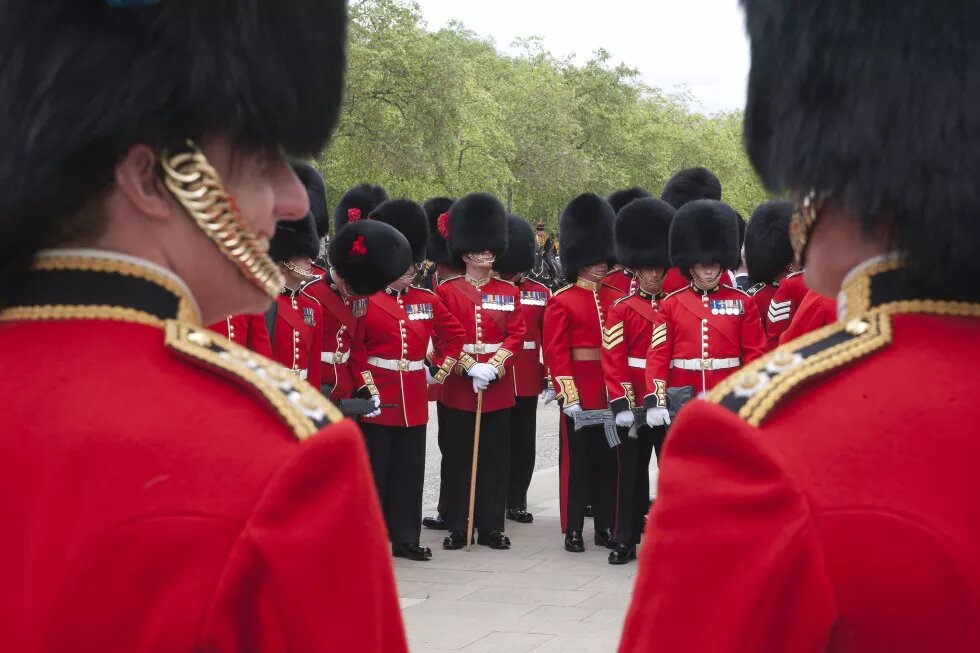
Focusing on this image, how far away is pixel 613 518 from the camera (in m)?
7.82

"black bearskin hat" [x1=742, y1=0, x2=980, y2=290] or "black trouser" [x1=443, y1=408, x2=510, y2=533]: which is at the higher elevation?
"black bearskin hat" [x1=742, y1=0, x2=980, y2=290]

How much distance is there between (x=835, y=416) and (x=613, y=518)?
6328mm

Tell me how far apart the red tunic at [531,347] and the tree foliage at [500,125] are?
1907 mm

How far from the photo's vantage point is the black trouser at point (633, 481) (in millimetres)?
7496

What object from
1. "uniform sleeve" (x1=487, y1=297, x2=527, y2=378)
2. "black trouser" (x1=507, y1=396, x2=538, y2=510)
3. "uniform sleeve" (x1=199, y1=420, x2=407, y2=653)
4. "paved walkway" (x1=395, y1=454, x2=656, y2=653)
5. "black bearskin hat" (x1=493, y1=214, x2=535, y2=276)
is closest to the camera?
"uniform sleeve" (x1=199, y1=420, x2=407, y2=653)

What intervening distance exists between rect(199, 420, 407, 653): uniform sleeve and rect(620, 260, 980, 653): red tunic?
0.37 metres

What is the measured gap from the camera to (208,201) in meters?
1.64

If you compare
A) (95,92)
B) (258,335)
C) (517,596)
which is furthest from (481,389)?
(95,92)

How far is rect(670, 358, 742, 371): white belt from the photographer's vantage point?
710 centimetres

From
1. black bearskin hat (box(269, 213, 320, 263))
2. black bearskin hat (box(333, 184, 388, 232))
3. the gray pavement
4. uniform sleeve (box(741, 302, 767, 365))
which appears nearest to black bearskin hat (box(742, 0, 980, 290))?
the gray pavement

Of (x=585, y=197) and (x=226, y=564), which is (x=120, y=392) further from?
(x=585, y=197)

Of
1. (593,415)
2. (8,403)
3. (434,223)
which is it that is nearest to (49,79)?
(8,403)

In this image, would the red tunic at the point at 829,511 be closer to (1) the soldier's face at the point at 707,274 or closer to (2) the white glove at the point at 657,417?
(2) the white glove at the point at 657,417

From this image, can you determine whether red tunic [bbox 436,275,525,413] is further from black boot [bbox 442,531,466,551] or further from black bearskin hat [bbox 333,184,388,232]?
black bearskin hat [bbox 333,184,388,232]
